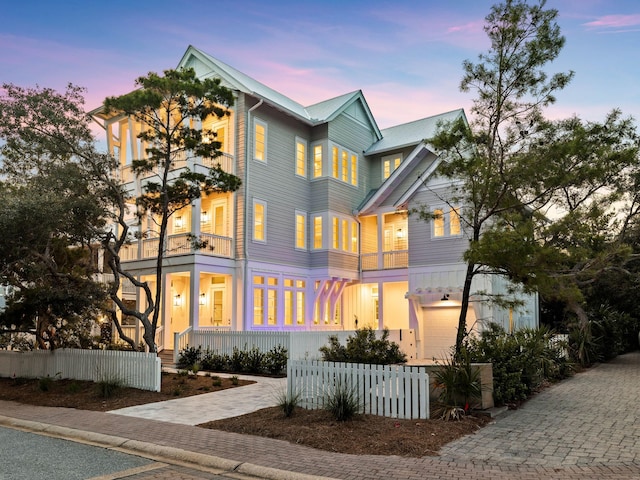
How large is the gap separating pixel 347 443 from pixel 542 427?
334cm

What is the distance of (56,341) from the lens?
16062 mm

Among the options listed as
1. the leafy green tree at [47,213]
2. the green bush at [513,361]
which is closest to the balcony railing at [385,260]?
→ the green bush at [513,361]

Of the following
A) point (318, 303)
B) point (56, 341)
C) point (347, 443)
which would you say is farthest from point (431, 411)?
point (318, 303)

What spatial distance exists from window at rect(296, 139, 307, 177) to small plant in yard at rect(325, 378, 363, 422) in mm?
16304

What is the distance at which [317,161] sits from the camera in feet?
82.4

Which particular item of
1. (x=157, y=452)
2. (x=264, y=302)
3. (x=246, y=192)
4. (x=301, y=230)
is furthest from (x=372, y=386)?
(x=301, y=230)

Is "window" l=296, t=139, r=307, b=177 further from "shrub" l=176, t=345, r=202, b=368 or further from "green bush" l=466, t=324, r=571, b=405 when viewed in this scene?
"green bush" l=466, t=324, r=571, b=405

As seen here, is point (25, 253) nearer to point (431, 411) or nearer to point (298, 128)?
point (431, 411)

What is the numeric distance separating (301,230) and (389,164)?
19.7ft

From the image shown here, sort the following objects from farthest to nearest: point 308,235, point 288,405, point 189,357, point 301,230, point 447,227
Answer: point 308,235, point 301,230, point 447,227, point 189,357, point 288,405

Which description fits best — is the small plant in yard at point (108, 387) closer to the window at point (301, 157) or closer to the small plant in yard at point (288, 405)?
the small plant in yard at point (288, 405)

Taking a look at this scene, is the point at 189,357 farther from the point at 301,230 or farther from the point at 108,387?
the point at 301,230

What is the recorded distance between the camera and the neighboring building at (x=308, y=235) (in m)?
21.2

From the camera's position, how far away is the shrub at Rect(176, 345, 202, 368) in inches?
712
